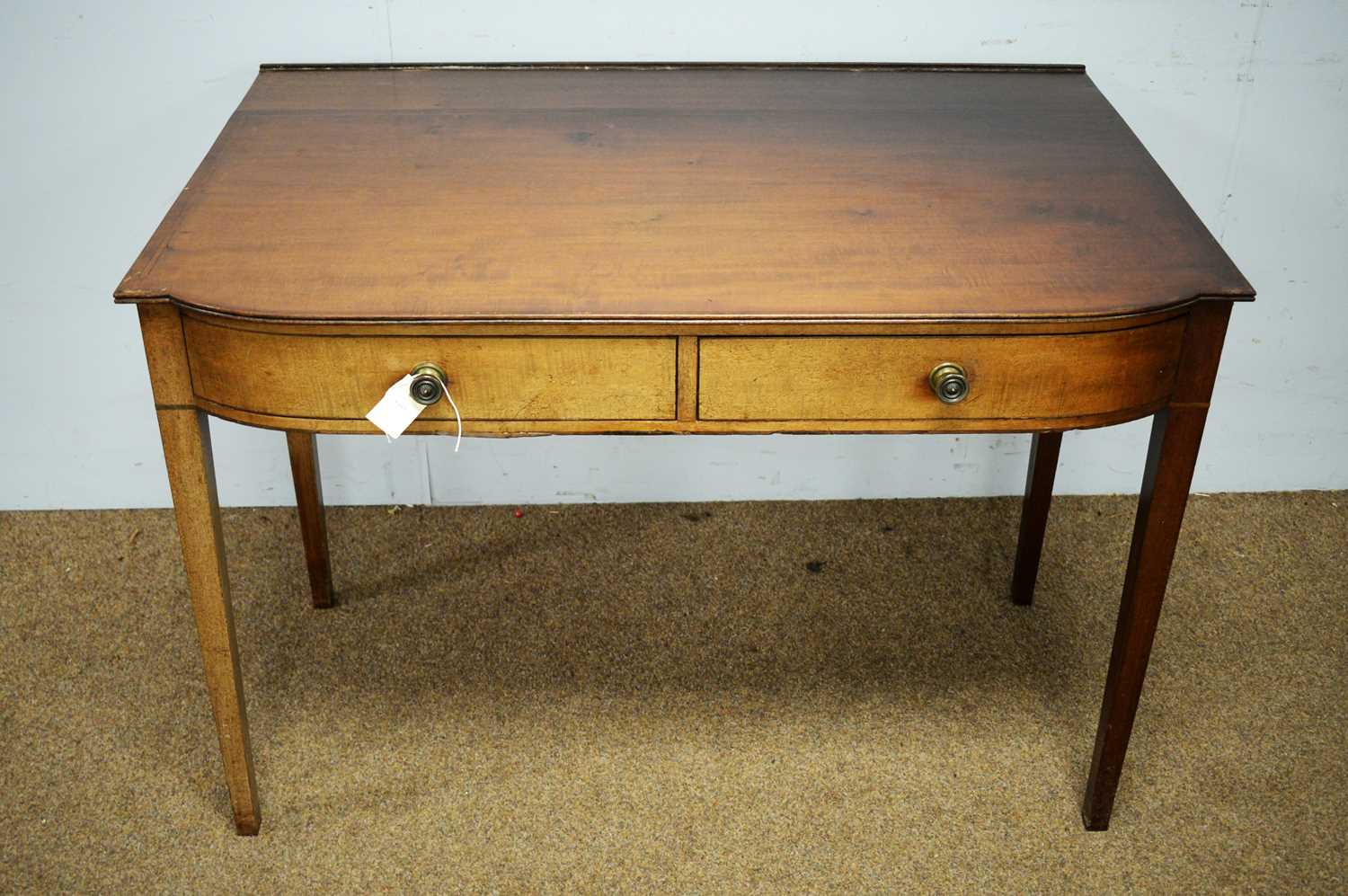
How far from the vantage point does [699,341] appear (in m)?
1.43

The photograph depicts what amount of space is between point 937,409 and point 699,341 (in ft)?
0.93

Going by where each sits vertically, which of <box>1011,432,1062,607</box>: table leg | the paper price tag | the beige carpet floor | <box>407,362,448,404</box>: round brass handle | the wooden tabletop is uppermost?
the wooden tabletop

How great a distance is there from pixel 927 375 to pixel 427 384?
0.55 meters

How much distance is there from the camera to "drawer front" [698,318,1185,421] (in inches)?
56.7

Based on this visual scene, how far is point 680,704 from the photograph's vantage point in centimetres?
206

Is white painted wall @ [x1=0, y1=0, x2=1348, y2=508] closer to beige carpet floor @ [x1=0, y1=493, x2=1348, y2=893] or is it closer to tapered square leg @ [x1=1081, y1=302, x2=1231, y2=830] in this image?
beige carpet floor @ [x1=0, y1=493, x2=1348, y2=893]

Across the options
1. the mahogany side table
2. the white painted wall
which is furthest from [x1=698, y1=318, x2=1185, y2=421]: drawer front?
the white painted wall

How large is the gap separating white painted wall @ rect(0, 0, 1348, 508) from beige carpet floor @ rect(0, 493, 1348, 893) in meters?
0.07

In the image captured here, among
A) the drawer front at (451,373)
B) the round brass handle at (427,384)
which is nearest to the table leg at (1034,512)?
the drawer front at (451,373)

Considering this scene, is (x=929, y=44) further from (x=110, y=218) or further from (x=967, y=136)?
(x=110, y=218)

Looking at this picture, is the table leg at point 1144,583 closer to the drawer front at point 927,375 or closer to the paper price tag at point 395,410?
the drawer front at point 927,375

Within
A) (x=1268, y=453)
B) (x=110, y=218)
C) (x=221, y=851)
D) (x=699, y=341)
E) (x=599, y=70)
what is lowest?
(x=221, y=851)

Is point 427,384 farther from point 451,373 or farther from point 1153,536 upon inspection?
point 1153,536

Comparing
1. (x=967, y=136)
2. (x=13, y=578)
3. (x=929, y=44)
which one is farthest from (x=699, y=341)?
(x=13, y=578)
